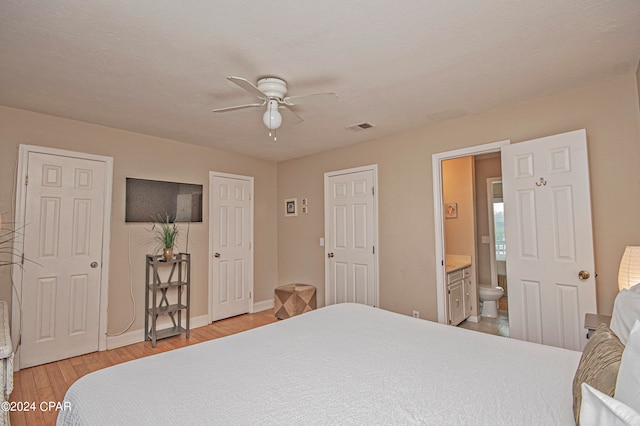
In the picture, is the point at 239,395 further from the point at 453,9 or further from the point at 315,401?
the point at 453,9

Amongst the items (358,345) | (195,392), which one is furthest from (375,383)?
(195,392)

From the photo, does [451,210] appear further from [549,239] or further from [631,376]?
[631,376]

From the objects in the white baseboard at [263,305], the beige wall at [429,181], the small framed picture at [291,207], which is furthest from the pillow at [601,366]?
the white baseboard at [263,305]

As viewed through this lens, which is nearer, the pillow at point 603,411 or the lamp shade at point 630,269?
the pillow at point 603,411

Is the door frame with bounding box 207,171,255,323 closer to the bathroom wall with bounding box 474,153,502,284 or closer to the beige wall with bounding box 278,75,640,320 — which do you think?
the beige wall with bounding box 278,75,640,320

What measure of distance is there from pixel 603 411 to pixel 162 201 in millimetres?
4136

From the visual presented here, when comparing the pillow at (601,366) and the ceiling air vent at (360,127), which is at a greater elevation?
the ceiling air vent at (360,127)

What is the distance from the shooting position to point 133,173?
367cm

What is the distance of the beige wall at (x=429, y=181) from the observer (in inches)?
95.2

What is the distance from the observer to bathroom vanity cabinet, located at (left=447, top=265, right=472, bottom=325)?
3.67m

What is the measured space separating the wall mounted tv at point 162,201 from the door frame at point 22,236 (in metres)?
0.22

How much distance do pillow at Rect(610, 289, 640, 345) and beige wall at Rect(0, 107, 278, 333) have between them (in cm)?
409

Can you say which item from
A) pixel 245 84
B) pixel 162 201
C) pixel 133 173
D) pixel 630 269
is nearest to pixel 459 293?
pixel 630 269

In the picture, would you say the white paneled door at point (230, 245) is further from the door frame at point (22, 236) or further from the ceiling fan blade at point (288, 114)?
the ceiling fan blade at point (288, 114)
